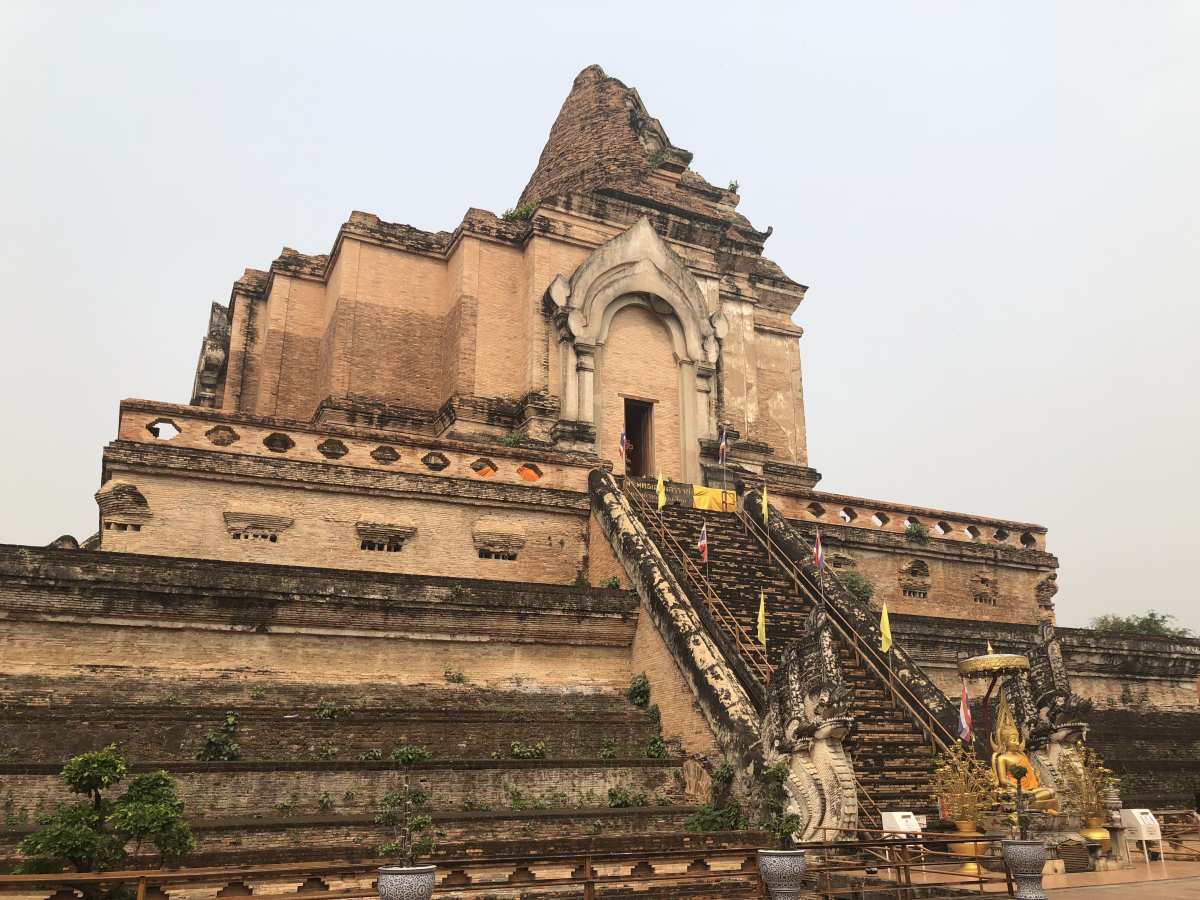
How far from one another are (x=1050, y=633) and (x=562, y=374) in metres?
10.8

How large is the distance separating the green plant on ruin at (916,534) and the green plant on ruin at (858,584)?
171 centimetres

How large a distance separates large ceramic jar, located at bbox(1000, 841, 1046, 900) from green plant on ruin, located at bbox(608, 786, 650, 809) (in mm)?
4385

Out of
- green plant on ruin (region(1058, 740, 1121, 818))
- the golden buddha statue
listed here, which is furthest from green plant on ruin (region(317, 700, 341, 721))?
green plant on ruin (region(1058, 740, 1121, 818))

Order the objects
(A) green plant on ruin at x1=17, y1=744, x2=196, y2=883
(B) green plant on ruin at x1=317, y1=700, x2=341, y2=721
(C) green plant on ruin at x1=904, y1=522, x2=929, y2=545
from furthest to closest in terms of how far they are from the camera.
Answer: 1. (C) green plant on ruin at x1=904, y1=522, x2=929, y2=545
2. (B) green plant on ruin at x1=317, y1=700, x2=341, y2=721
3. (A) green plant on ruin at x1=17, y1=744, x2=196, y2=883

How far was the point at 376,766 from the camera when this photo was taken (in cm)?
1071

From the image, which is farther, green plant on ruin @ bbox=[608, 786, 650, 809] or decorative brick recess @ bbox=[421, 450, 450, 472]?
decorative brick recess @ bbox=[421, 450, 450, 472]

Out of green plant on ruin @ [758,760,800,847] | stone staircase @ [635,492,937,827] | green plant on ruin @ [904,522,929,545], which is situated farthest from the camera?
green plant on ruin @ [904,522,929,545]

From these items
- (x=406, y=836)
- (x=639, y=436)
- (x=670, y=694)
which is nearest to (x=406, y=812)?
(x=406, y=836)

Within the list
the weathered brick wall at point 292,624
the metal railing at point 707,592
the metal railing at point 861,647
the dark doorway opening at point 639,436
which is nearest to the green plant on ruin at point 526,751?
the weathered brick wall at point 292,624

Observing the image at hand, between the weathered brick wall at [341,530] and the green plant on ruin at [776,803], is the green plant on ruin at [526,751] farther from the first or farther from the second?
the weathered brick wall at [341,530]

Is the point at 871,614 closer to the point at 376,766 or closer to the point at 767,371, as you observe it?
the point at 376,766

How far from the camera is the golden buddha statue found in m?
11.6

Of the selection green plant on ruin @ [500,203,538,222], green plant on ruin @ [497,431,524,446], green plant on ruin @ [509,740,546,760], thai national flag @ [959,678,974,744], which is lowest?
green plant on ruin @ [509,740,546,760]

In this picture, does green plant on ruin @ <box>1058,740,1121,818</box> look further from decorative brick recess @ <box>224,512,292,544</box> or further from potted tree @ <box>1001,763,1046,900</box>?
decorative brick recess @ <box>224,512,292,544</box>
